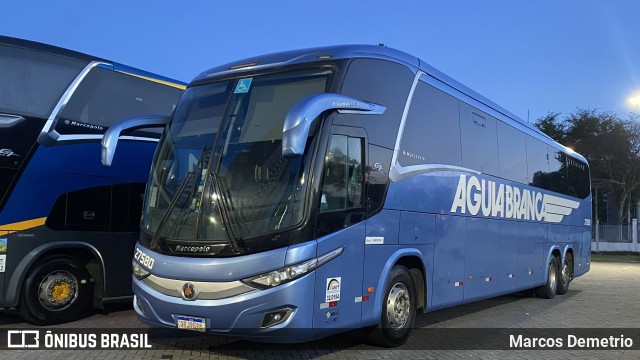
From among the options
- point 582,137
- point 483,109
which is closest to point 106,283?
point 483,109

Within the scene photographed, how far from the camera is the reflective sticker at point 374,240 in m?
6.47

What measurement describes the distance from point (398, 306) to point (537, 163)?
24.1 ft

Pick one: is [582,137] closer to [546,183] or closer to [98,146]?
[546,183]

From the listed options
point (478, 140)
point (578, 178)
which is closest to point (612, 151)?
point (578, 178)

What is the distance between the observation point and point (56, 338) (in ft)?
24.9

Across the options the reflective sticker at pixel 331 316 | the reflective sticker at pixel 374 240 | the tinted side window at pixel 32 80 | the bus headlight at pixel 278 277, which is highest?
the tinted side window at pixel 32 80

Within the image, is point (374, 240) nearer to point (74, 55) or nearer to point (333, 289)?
point (333, 289)

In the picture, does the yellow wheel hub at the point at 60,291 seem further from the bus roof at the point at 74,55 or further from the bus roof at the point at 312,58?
the bus roof at the point at 312,58

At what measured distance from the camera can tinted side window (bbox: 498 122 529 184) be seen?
10734 millimetres

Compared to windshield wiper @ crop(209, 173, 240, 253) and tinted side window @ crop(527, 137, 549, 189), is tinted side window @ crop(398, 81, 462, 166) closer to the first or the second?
windshield wiper @ crop(209, 173, 240, 253)

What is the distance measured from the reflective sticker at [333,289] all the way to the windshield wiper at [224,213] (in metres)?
1.06

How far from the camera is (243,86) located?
657 cm

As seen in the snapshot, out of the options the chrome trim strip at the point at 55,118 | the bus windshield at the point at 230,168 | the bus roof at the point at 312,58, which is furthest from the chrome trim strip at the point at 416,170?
the chrome trim strip at the point at 55,118

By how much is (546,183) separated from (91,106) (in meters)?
10.3
